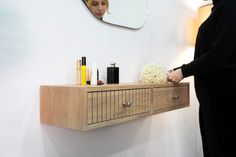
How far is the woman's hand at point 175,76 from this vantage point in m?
1.20

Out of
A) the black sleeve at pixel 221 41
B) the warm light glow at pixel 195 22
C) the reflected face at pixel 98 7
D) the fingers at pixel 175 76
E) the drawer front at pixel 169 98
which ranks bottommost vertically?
the drawer front at pixel 169 98

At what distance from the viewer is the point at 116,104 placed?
0.89m

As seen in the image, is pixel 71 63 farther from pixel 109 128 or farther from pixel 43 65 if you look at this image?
pixel 109 128

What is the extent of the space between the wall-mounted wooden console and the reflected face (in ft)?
1.32

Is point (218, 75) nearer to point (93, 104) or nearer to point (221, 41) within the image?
point (221, 41)

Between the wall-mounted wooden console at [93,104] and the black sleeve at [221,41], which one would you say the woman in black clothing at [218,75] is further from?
the wall-mounted wooden console at [93,104]

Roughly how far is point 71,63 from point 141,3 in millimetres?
648

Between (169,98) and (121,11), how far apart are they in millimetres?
527

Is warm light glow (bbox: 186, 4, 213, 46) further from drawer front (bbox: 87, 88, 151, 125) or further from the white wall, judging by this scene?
drawer front (bbox: 87, 88, 151, 125)

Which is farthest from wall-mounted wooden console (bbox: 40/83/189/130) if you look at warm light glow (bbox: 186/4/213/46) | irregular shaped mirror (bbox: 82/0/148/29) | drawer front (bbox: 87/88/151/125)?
warm light glow (bbox: 186/4/213/46)

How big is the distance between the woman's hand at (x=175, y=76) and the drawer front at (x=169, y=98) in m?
0.05

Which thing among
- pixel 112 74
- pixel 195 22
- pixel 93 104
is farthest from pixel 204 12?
pixel 93 104

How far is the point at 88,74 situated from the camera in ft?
3.26

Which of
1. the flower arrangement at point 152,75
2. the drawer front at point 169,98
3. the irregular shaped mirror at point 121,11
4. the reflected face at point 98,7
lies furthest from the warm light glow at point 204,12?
the reflected face at point 98,7
